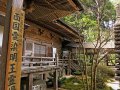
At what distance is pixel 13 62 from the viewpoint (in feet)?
6.63

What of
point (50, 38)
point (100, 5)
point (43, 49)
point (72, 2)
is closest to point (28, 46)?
point (43, 49)

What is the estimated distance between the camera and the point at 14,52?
205 centimetres

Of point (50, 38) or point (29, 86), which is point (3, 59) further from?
point (50, 38)

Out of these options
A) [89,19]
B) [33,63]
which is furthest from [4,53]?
[89,19]

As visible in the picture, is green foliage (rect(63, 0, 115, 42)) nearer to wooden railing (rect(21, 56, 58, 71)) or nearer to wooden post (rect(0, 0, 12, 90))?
wooden railing (rect(21, 56, 58, 71))

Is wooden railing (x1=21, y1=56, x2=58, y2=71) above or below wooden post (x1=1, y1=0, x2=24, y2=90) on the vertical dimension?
below

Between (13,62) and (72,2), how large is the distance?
14.2ft

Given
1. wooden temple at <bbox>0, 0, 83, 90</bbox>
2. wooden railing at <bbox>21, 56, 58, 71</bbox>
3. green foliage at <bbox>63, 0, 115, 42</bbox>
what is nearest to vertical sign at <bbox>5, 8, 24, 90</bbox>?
wooden temple at <bbox>0, 0, 83, 90</bbox>

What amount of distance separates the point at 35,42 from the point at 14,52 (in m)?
11.7

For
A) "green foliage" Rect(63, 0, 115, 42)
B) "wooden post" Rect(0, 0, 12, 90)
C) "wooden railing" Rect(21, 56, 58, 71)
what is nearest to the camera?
"wooden post" Rect(0, 0, 12, 90)

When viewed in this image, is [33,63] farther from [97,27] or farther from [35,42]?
[35,42]

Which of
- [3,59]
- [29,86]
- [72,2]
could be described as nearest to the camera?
[3,59]

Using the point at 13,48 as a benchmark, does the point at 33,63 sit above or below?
below

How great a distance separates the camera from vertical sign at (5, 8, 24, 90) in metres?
1.96
